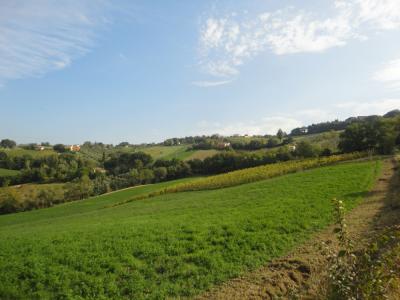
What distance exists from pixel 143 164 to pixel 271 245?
10168 centimetres

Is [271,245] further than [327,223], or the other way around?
[327,223]

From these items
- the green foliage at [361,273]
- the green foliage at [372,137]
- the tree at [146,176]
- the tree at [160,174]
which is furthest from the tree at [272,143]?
the green foliage at [361,273]

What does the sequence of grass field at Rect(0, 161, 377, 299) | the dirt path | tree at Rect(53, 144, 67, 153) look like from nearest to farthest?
the dirt path, grass field at Rect(0, 161, 377, 299), tree at Rect(53, 144, 67, 153)

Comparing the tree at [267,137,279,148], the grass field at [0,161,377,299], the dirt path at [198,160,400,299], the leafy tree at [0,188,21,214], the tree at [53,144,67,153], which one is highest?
the tree at [53,144,67,153]

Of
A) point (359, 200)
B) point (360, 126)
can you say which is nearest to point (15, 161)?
point (360, 126)

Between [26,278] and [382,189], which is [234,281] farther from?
[382,189]

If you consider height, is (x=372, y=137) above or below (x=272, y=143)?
below

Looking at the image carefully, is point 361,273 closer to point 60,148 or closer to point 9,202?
point 9,202

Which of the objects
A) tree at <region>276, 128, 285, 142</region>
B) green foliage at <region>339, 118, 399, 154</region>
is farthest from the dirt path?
tree at <region>276, 128, 285, 142</region>

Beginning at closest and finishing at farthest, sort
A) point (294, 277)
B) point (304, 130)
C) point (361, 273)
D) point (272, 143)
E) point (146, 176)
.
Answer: point (361, 273)
point (294, 277)
point (146, 176)
point (272, 143)
point (304, 130)

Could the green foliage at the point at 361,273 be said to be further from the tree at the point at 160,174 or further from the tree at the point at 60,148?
the tree at the point at 60,148

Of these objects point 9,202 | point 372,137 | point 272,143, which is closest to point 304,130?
point 272,143

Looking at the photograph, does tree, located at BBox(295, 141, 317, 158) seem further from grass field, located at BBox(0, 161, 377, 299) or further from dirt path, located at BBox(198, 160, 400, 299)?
dirt path, located at BBox(198, 160, 400, 299)

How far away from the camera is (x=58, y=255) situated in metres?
12.5
